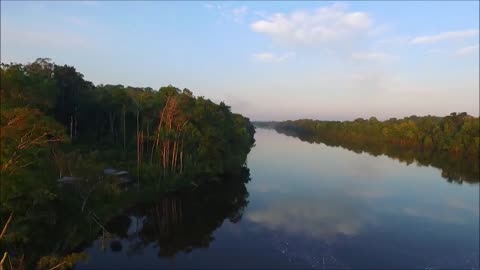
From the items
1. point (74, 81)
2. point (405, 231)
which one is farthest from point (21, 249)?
point (74, 81)

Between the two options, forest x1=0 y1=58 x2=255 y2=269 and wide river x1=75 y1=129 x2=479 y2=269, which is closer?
forest x1=0 y1=58 x2=255 y2=269

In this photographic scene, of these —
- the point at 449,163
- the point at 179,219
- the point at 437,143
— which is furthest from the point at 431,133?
the point at 179,219

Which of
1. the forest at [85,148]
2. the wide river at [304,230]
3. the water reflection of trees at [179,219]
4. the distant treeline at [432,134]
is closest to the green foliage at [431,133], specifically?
the distant treeline at [432,134]

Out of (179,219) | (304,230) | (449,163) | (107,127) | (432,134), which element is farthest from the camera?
(432,134)

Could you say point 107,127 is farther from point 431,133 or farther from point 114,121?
point 431,133

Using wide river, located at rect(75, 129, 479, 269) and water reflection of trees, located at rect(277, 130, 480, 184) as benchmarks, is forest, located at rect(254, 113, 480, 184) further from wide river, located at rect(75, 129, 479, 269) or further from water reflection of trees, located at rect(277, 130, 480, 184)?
wide river, located at rect(75, 129, 479, 269)

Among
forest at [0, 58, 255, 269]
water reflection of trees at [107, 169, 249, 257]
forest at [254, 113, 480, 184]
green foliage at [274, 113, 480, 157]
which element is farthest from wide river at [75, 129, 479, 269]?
green foliage at [274, 113, 480, 157]
